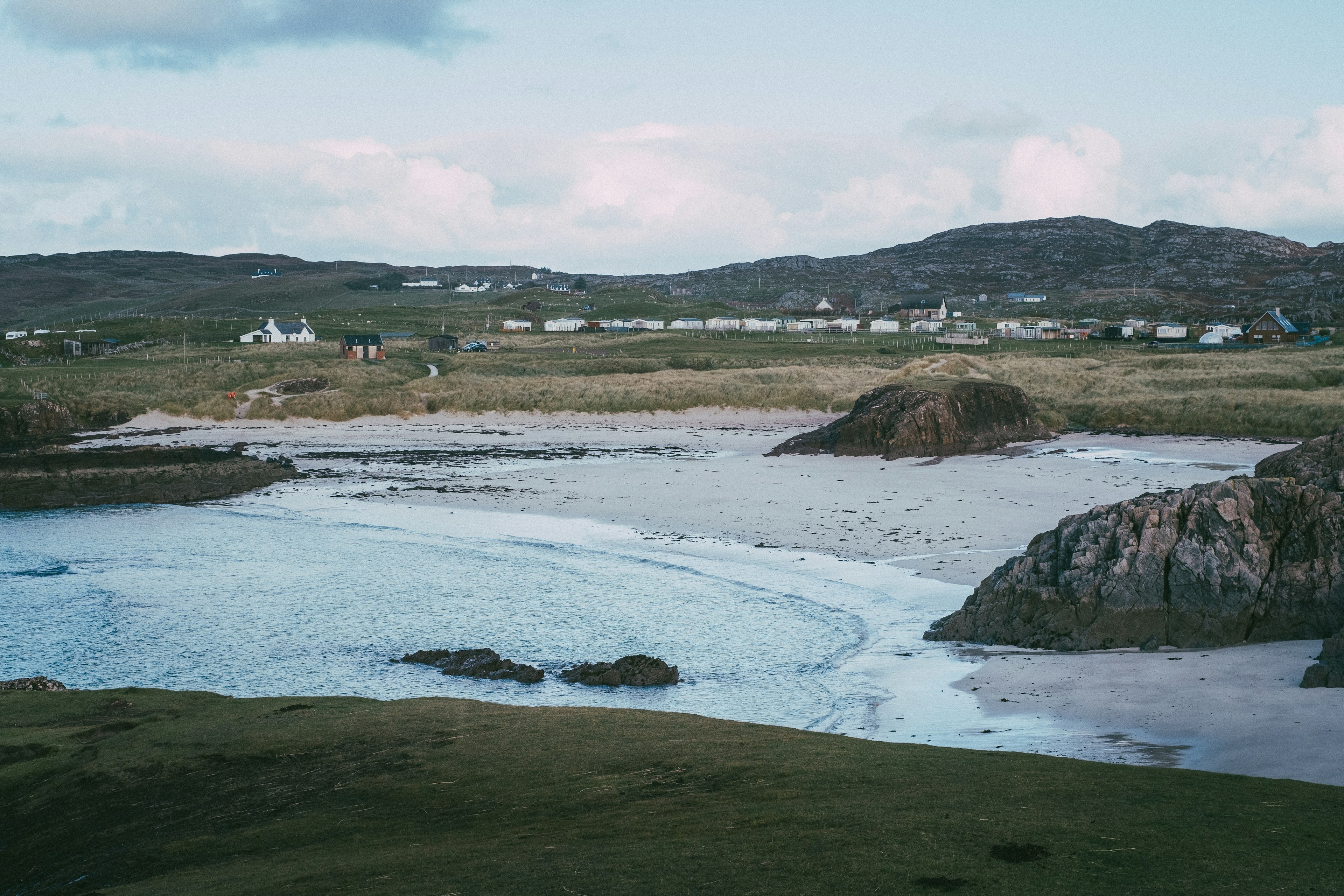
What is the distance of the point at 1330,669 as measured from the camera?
43.1 ft

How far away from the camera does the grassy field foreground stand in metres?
7.29

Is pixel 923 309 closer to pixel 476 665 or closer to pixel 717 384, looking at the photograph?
pixel 717 384

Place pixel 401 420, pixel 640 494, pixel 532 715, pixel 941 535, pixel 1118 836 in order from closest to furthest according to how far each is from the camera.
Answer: pixel 1118 836 < pixel 532 715 < pixel 941 535 < pixel 640 494 < pixel 401 420

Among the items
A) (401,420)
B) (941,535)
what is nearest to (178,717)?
(941,535)

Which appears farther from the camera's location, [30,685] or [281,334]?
[281,334]

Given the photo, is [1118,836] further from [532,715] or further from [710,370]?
[710,370]

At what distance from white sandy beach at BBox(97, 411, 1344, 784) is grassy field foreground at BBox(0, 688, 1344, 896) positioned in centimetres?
277

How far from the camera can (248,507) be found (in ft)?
123

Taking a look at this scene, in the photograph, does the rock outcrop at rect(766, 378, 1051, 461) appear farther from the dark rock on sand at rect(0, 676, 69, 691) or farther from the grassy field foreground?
the dark rock on sand at rect(0, 676, 69, 691)

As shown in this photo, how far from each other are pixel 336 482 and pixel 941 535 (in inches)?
1012

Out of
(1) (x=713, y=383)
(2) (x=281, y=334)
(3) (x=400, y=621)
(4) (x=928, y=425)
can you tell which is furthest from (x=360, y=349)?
(3) (x=400, y=621)

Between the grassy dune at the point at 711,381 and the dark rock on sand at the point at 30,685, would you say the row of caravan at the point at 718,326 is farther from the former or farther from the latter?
the dark rock on sand at the point at 30,685

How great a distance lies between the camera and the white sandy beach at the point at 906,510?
12.7 meters

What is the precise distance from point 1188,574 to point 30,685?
18.7 meters
